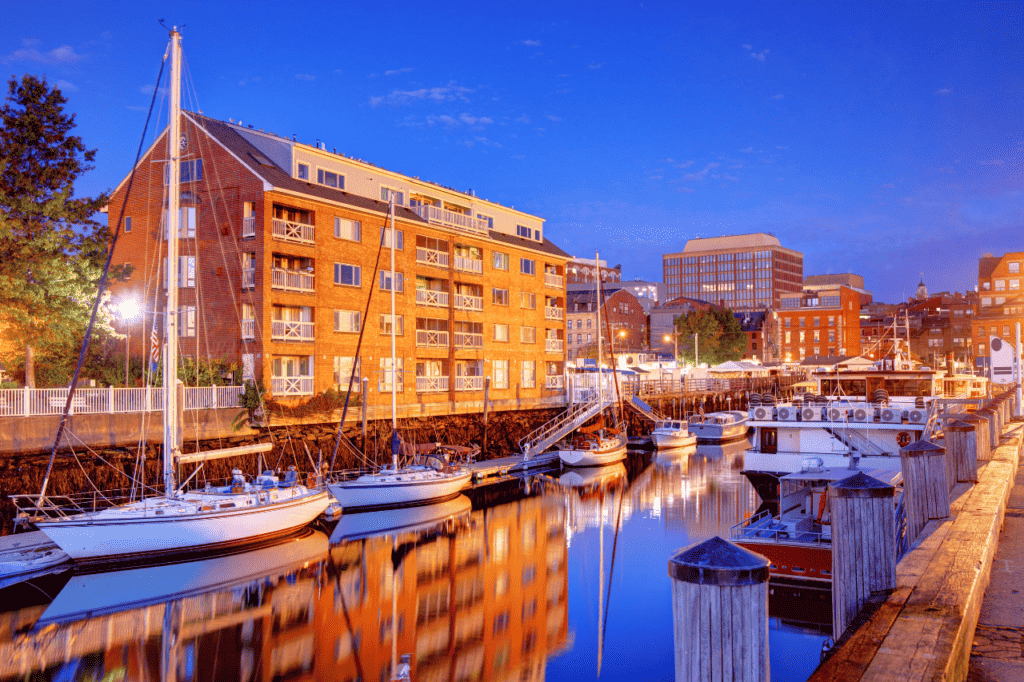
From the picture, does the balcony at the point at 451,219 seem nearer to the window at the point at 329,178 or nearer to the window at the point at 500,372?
the window at the point at 329,178

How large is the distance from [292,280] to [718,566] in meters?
39.6

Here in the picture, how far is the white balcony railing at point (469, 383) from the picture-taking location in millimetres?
52344

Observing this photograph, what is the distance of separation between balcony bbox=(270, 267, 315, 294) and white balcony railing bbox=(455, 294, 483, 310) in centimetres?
1268

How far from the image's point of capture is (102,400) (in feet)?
101

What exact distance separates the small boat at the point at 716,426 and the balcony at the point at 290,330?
3868 centimetres

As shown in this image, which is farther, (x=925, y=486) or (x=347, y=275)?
(x=347, y=275)

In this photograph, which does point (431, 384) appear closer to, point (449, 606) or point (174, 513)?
point (174, 513)

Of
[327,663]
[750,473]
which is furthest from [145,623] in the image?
[750,473]

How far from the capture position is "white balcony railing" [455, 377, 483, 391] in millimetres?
52344

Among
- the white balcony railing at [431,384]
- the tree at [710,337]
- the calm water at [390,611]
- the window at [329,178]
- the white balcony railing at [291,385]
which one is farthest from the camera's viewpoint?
the tree at [710,337]

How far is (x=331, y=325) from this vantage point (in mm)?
43719

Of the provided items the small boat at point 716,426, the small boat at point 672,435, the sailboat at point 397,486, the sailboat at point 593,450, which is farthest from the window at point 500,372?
the small boat at point 716,426

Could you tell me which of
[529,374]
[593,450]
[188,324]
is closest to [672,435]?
[529,374]

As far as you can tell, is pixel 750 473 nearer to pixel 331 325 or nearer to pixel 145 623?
pixel 145 623
